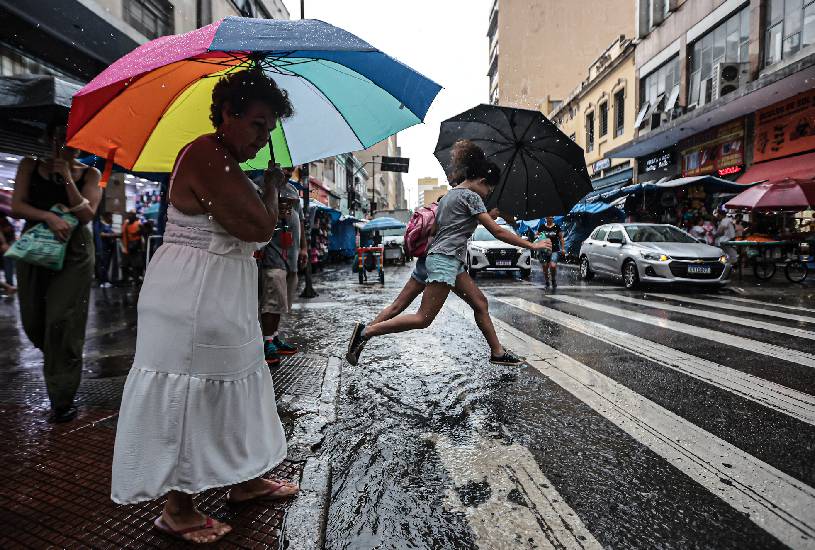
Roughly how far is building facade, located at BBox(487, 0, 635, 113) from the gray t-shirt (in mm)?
44598

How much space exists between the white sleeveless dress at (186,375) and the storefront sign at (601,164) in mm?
28986

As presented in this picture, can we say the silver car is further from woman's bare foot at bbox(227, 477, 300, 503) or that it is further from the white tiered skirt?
the white tiered skirt

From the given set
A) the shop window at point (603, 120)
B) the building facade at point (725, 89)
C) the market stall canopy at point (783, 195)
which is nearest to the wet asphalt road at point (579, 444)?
the market stall canopy at point (783, 195)

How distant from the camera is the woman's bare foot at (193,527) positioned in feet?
6.48

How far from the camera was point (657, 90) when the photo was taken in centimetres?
2302

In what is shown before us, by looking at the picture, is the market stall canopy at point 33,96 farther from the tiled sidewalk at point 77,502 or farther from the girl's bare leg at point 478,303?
the girl's bare leg at point 478,303

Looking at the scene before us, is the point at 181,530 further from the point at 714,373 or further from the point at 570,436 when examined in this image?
the point at 714,373

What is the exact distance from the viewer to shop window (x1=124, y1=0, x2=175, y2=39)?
14.2 meters

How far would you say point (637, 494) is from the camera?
2293 mm

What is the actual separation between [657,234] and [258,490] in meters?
12.1

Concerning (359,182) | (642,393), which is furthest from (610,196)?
(359,182)

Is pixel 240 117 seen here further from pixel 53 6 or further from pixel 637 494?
pixel 53 6

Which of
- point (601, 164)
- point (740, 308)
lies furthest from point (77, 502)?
point (601, 164)

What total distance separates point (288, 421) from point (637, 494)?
2.06m
